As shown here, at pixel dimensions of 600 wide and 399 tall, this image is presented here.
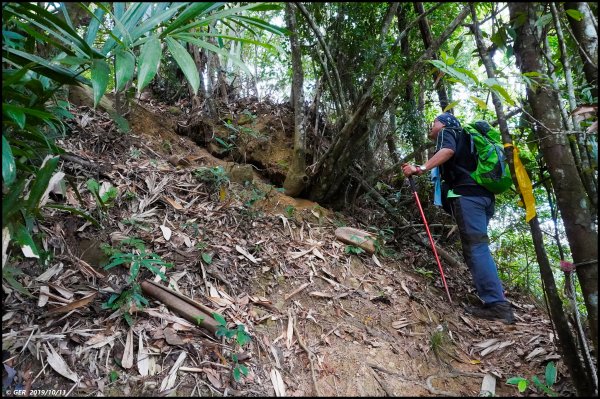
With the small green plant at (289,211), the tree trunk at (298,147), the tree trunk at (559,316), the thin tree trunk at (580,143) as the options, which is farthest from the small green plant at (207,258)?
the thin tree trunk at (580,143)

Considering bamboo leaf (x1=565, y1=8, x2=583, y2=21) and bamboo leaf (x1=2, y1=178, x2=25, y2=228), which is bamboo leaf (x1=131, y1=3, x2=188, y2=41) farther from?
bamboo leaf (x1=565, y1=8, x2=583, y2=21)

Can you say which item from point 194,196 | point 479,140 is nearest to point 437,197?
point 479,140

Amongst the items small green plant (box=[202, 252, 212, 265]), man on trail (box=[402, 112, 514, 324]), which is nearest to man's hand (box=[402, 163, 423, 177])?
man on trail (box=[402, 112, 514, 324])

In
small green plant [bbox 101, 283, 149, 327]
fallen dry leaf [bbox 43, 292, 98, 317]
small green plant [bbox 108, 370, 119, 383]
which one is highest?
small green plant [bbox 101, 283, 149, 327]

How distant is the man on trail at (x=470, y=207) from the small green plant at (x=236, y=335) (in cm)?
231

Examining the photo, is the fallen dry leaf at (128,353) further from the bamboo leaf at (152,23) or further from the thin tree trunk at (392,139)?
the thin tree trunk at (392,139)

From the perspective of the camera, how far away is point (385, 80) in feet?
11.6

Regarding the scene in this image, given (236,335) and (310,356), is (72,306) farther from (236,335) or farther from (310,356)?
(310,356)

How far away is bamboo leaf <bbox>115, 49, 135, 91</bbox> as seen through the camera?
1.54 meters

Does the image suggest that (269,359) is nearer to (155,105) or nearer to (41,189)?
(41,189)

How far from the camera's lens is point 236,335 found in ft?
7.54

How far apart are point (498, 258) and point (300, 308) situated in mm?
3664

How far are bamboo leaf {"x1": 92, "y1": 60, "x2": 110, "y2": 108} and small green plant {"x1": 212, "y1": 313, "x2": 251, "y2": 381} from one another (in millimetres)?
1396

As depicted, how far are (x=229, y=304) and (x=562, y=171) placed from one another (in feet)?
7.00
